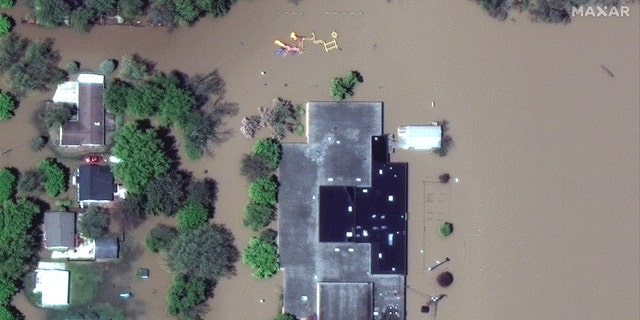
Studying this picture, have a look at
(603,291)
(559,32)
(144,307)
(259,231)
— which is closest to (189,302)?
(144,307)

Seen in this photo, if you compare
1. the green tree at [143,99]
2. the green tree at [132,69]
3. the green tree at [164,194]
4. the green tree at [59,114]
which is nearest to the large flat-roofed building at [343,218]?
the green tree at [164,194]

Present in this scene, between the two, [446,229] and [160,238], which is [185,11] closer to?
[160,238]

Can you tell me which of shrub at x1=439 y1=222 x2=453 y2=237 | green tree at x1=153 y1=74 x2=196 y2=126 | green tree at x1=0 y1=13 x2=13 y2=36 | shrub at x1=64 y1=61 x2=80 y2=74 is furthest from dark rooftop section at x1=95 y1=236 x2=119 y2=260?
shrub at x1=439 y1=222 x2=453 y2=237

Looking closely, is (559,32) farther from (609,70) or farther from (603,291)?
(603,291)

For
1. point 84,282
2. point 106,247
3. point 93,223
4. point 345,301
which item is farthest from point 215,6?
point 345,301

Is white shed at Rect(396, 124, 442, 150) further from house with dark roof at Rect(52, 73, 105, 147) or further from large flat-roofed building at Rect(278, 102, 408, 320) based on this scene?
house with dark roof at Rect(52, 73, 105, 147)
